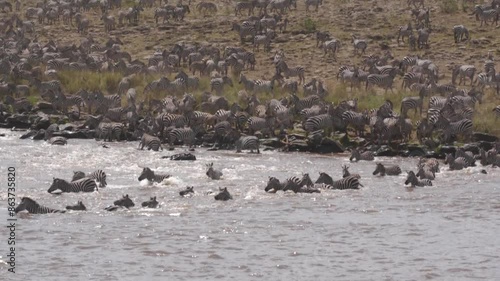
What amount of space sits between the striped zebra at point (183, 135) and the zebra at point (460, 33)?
39.0ft

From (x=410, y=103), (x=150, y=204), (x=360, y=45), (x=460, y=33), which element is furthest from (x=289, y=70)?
(x=150, y=204)

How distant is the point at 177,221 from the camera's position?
60.2 feet

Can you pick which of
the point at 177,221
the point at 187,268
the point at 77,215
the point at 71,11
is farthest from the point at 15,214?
the point at 71,11

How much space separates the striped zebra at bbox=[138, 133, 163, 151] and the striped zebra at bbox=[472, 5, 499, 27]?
15.0 m

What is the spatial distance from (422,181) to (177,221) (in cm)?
540

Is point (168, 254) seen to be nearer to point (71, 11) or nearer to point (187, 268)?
point (187, 268)

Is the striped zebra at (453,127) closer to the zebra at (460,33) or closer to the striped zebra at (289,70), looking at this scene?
the striped zebra at (289,70)

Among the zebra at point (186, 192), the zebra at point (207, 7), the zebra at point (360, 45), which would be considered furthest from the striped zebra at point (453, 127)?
the zebra at point (207, 7)

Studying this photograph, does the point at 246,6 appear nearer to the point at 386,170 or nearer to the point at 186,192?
the point at 386,170

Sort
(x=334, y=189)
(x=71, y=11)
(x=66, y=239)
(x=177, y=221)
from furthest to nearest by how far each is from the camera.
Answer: (x=71, y=11) < (x=334, y=189) < (x=177, y=221) < (x=66, y=239)

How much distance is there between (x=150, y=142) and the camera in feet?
82.8

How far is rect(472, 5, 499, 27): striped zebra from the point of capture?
36656 millimetres

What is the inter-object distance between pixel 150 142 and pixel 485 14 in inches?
600

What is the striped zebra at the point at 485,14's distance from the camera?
36656mm
